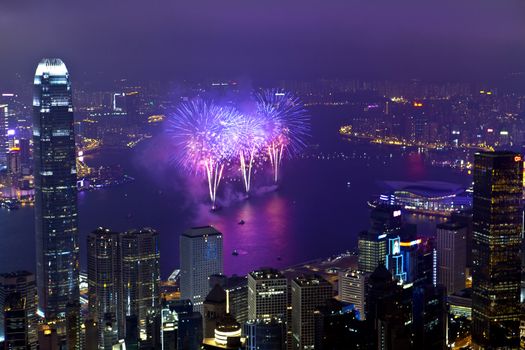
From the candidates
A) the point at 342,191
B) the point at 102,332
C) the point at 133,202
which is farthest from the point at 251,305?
the point at 342,191

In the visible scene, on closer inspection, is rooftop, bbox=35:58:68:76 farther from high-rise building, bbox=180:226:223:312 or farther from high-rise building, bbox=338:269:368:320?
high-rise building, bbox=338:269:368:320

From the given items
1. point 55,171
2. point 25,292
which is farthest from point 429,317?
point 55,171

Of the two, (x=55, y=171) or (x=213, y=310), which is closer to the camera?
(x=213, y=310)

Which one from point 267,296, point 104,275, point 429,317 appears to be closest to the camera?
point 429,317

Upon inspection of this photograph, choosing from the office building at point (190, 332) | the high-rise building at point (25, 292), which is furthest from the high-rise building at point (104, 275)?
the office building at point (190, 332)

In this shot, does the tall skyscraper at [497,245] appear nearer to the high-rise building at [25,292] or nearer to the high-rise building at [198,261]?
the high-rise building at [198,261]

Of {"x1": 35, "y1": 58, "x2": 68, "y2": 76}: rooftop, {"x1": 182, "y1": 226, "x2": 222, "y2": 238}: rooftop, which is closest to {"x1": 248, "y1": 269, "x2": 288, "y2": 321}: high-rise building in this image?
{"x1": 182, "y1": 226, "x2": 222, "y2": 238}: rooftop

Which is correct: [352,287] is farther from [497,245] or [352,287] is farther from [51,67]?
[51,67]
